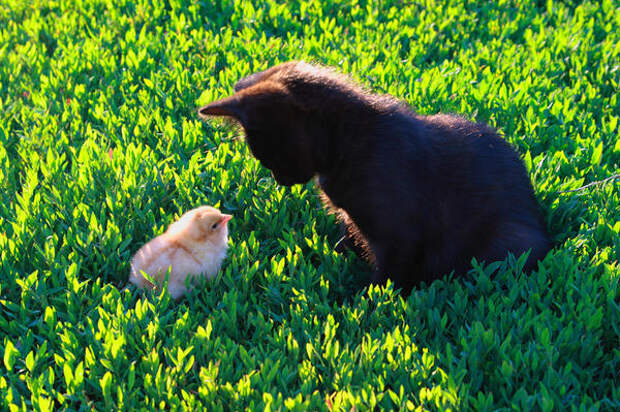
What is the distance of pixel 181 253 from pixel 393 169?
1180 mm

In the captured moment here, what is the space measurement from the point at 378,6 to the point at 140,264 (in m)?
4.22

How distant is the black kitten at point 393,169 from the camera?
10.0 ft

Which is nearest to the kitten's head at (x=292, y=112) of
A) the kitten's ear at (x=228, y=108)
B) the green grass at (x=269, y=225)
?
the kitten's ear at (x=228, y=108)

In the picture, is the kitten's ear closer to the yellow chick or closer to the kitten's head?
the kitten's head

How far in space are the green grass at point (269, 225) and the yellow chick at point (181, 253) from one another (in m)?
0.12

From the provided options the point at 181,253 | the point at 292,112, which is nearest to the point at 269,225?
the point at 181,253

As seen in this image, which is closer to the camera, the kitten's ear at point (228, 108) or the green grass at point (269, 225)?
the green grass at point (269, 225)

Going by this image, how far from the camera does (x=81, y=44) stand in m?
5.73

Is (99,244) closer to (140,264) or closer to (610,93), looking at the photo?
(140,264)

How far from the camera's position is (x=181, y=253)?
3.27 meters

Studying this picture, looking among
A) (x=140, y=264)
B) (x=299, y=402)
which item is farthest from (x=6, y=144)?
(x=299, y=402)

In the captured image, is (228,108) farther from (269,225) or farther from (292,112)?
(269,225)

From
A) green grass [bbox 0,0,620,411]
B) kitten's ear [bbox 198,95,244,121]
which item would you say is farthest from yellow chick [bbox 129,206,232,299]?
kitten's ear [bbox 198,95,244,121]

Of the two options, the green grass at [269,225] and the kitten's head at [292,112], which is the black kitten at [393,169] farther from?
the green grass at [269,225]
